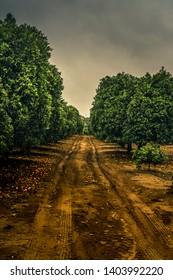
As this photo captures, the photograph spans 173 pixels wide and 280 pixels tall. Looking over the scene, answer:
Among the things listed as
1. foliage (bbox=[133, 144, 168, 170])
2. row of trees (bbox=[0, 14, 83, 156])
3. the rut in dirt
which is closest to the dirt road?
the rut in dirt

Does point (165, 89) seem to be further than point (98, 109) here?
No

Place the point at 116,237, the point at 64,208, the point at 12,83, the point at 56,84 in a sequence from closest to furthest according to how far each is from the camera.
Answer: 1. the point at 116,237
2. the point at 64,208
3. the point at 12,83
4. the point at 56,84

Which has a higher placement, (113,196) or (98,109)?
(98,109)

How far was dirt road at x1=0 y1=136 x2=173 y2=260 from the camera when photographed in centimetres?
883

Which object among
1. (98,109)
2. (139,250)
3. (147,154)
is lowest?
(139,250)

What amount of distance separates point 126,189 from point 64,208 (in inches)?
220

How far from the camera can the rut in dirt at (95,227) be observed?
28.8 ft

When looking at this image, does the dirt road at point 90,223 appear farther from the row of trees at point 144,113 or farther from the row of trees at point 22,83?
the row of trees at point 144,113

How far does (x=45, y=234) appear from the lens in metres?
10.0

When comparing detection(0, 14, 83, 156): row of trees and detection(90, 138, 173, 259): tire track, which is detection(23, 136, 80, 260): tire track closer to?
detection(90, 138, 173, 259): tire track

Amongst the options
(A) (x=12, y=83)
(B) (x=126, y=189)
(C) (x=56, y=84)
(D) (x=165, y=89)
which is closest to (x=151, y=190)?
(B) (x=126, y=189)

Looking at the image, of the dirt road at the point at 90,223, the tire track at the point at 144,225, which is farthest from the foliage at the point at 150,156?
the tire track at the point at 144,225

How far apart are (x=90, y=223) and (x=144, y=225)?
203 centimetres
